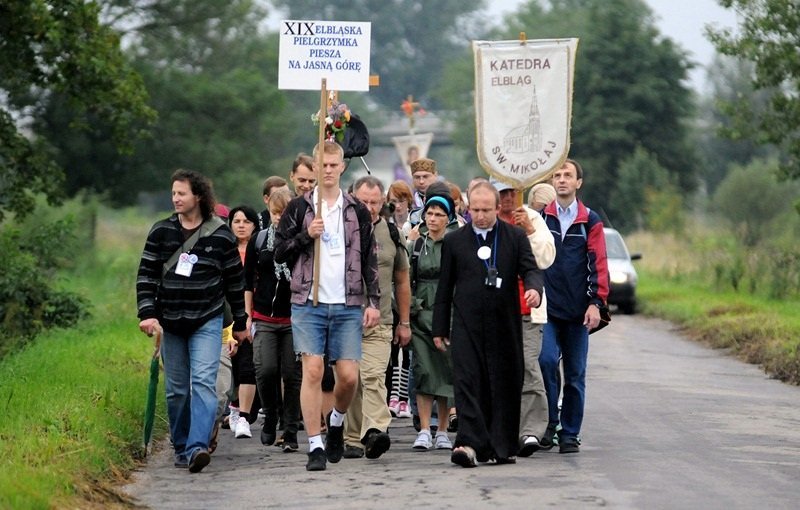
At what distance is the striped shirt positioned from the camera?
11.4 metres

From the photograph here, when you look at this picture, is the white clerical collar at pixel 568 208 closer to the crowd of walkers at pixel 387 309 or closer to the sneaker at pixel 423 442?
the crowd of walkers at pixel 387 309

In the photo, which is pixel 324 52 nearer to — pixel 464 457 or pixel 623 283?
pixel 464 457

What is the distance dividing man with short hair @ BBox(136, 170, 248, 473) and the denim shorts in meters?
0.42

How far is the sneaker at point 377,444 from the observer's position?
1173cm

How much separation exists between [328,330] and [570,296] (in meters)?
1.81

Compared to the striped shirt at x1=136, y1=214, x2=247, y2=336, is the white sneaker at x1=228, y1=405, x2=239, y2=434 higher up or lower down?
lower down

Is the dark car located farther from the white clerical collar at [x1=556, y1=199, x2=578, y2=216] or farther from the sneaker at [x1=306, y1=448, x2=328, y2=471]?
the sneaker at [x1=306, y1=448, x2=328, y2=471]

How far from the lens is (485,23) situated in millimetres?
161000

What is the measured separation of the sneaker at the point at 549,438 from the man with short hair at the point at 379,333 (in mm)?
1085

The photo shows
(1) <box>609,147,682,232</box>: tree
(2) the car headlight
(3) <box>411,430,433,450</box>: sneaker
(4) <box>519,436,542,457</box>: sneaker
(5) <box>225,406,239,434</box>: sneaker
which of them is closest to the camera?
(4) <box>519,436,542,457</box>: sneaker

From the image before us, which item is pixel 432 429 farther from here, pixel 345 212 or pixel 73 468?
pixel 73 468

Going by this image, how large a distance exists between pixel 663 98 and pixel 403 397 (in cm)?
5567

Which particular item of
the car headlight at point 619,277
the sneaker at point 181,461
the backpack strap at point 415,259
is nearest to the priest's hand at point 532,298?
the backpack strap at point 415,259

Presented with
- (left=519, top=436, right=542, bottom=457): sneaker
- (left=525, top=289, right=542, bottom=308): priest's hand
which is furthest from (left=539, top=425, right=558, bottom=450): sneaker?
(left=525, top=289, right=542, bottom=308): priest's hand
